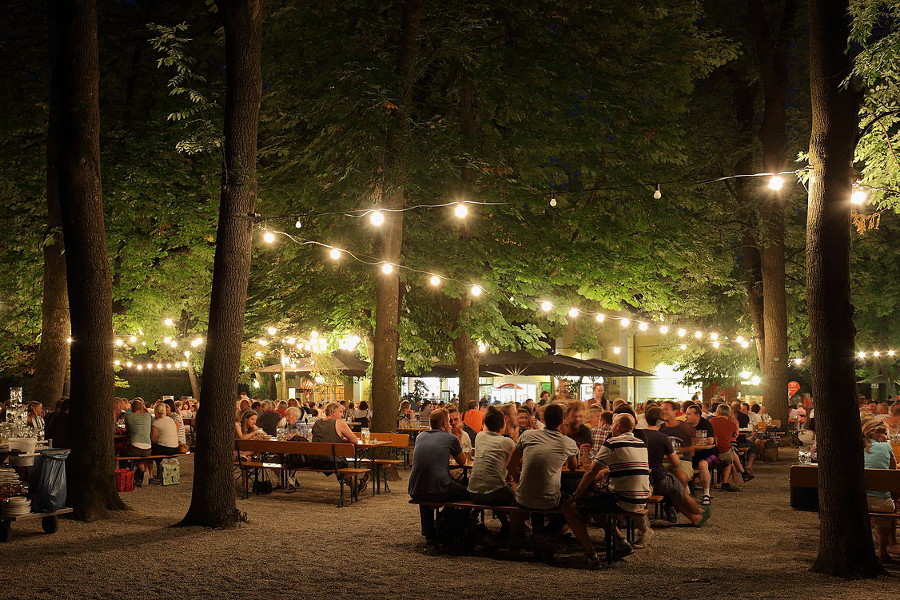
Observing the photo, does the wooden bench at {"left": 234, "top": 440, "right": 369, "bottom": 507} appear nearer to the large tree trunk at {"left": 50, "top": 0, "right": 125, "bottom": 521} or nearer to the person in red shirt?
the large tree trunk at {"left": 50, "top": 0, "right": 125, "bottom": 521}

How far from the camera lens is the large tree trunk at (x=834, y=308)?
296 inches

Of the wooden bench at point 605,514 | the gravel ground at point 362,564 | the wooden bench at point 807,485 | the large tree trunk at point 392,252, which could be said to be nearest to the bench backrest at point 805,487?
the wooden bench at point 807,485

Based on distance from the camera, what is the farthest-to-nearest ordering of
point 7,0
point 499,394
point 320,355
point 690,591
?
point 499,394, point 320,355, point 7,0, point 690,591

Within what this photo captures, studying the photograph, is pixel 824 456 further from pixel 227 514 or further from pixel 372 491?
pixel 372 491

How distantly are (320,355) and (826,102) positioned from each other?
76.4 ft

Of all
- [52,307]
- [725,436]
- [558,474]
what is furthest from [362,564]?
[52,307]

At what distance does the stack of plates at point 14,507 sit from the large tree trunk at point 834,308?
314 inches

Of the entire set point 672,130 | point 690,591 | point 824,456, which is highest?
point 672,130

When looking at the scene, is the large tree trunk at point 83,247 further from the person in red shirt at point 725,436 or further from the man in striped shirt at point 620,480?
the person in red shirt at point 725,436

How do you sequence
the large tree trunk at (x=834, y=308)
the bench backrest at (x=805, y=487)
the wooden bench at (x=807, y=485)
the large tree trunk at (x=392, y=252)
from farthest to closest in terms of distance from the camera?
the large tree trunk at (x=392, y=252) < the bench backrest at (x=805, y=487) < the wooden bench at (x=807, y=485) < the large tree trunk at (x=834, y=308)

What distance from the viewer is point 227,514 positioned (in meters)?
→ 10.2

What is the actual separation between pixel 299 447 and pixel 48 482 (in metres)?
3.70

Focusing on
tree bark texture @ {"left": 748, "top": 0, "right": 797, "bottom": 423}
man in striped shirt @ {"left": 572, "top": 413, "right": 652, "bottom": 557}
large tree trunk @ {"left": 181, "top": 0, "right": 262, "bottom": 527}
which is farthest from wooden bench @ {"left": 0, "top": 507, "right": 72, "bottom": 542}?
tree bark texture @ {"left": 748, "top": 0, "right": 797, "bottom": 423}

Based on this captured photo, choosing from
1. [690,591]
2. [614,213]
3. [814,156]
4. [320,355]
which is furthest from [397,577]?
[320,355]
